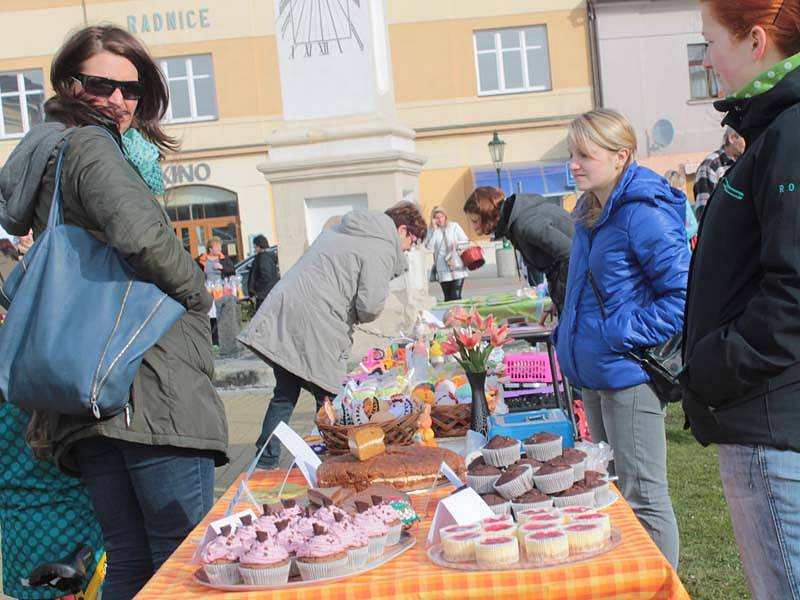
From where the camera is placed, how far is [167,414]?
2.44m

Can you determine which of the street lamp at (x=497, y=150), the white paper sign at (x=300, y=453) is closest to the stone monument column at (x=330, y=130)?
the white paper sign at (x=300, y=453)

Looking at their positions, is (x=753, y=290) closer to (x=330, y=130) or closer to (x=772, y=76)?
(x=772, y=76)

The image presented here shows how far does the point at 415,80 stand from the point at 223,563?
2671 centimetres

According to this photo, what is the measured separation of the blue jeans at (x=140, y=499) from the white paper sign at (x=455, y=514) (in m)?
0.72

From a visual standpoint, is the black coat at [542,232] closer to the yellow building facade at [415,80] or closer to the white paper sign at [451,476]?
the white paper sign at [451,476]

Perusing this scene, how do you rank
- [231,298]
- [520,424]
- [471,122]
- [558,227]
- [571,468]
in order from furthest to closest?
[471,122] → [231,298] → [558,227] → [520,424] → [571,468]

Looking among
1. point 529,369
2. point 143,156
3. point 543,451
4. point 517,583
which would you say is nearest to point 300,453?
point 543,451

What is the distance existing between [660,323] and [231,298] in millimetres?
9783

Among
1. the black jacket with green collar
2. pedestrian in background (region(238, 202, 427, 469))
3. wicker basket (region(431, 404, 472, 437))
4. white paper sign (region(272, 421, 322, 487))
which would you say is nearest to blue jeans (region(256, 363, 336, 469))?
pedestrian in background (region(238, 202, 427, 469))

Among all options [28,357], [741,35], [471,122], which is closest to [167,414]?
[28,357]

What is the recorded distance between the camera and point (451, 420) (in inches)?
134

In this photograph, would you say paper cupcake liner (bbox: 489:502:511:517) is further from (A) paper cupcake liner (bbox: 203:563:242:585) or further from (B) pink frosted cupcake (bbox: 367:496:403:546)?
(A) paper cupcake liner (bbox: 203:563:242:585)

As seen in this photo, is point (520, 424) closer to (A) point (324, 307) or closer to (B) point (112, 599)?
(B) point (112, 599)

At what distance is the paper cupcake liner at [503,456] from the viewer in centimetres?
244
